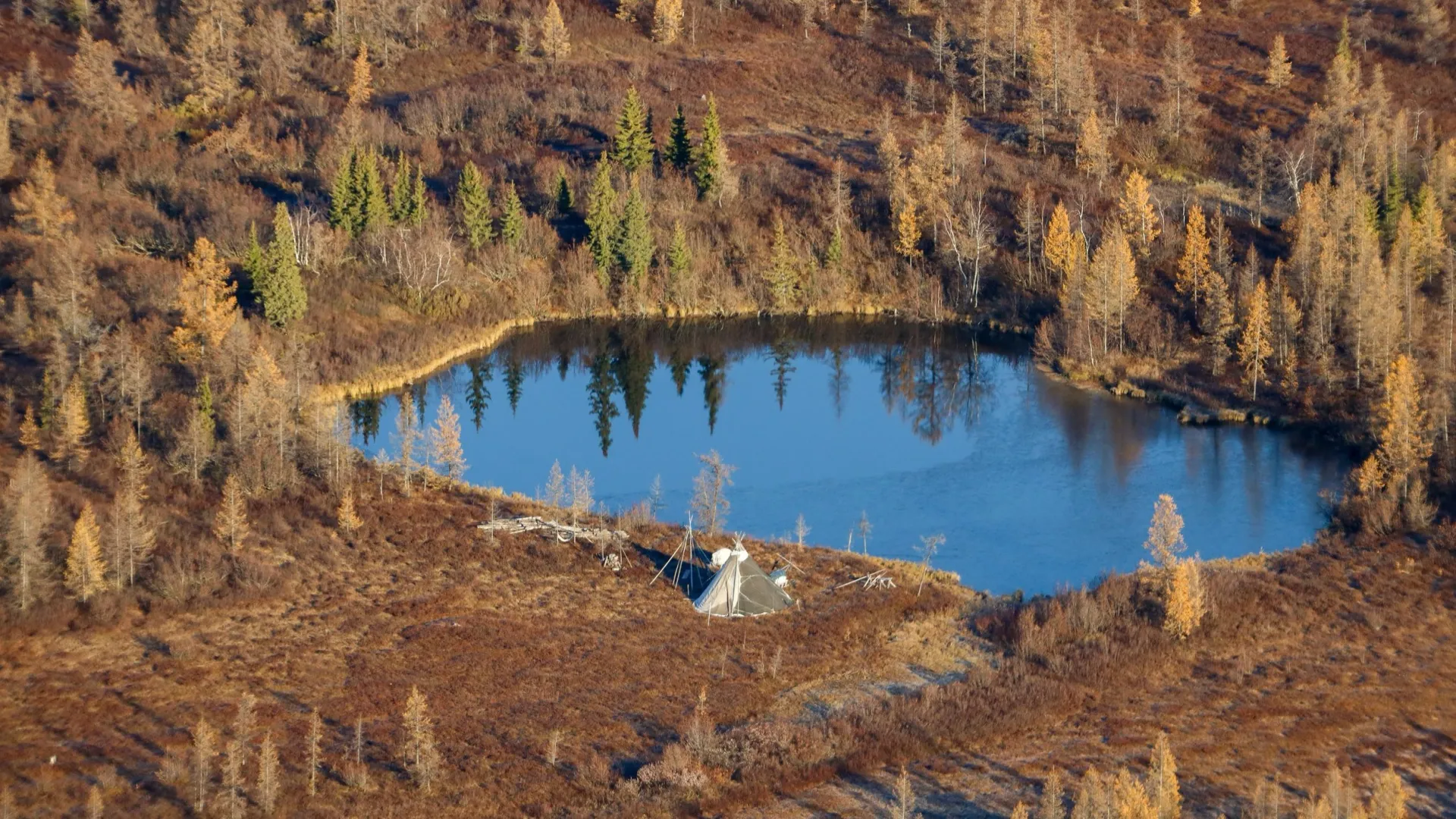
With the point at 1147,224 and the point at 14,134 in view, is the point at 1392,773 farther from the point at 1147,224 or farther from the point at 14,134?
the point at 14,134

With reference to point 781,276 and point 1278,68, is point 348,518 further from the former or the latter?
point 1278,68

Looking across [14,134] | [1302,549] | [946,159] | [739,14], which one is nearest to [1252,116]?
[946,159]

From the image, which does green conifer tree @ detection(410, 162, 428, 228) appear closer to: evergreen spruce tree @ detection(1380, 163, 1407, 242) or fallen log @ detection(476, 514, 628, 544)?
fallen log @ detection(476, 514, 628, 544)

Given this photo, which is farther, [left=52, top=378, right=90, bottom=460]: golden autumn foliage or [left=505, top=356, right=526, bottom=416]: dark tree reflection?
[left=505, top=356, right=526, bottom=416]: dark tree reflection

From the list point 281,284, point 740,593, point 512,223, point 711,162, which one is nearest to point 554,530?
point 740,593

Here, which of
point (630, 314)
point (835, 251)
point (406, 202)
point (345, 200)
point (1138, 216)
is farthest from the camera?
point (835, 251)

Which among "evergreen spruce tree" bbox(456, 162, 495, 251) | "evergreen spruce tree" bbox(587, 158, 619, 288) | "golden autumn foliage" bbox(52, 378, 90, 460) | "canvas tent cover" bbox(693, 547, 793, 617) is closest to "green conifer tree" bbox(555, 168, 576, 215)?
"evergreen spruce tree" bbox(587, 158, 619, 288)

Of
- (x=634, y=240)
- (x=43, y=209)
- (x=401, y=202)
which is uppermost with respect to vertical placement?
(x=401, y=202)
